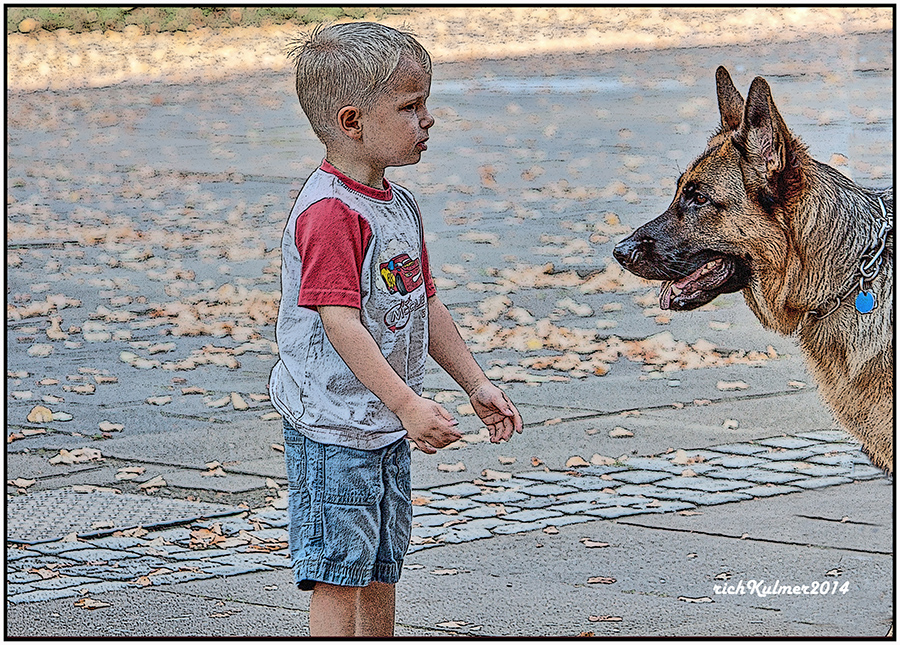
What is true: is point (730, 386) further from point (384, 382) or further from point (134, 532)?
point (384, 382)

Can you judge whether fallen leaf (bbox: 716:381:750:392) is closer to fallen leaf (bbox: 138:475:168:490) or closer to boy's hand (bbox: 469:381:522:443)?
fallen leaf (bbox: 138:475:168:490)

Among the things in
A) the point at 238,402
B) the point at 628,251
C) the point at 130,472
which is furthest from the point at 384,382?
the point at 238,402

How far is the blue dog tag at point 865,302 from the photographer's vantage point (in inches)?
153

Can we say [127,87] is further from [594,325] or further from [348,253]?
[348,253]

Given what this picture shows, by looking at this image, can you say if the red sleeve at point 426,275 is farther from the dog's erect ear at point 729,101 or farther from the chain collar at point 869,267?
the chain collar at point 869,267

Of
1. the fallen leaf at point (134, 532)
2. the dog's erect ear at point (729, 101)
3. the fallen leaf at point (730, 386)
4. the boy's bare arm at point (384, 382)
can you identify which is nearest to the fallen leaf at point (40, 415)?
the fallen leaf at point (134, 532)

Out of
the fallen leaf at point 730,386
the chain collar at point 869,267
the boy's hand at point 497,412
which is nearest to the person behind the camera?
the boy's hand at point 497,412

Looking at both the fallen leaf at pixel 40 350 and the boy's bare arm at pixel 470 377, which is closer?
the boy's bare arm at pixel 470 377

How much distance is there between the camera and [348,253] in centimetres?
313

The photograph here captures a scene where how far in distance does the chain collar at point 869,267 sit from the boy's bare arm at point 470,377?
1163 mm

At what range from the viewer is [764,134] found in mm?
3711

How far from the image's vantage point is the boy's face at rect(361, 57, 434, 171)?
126 inches

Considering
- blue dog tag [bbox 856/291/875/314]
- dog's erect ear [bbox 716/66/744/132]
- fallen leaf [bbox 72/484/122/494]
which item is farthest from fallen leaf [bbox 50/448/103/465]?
blue dog tag [bbox 856/291/875/314]

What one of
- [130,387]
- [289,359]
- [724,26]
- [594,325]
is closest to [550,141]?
[724,26]
